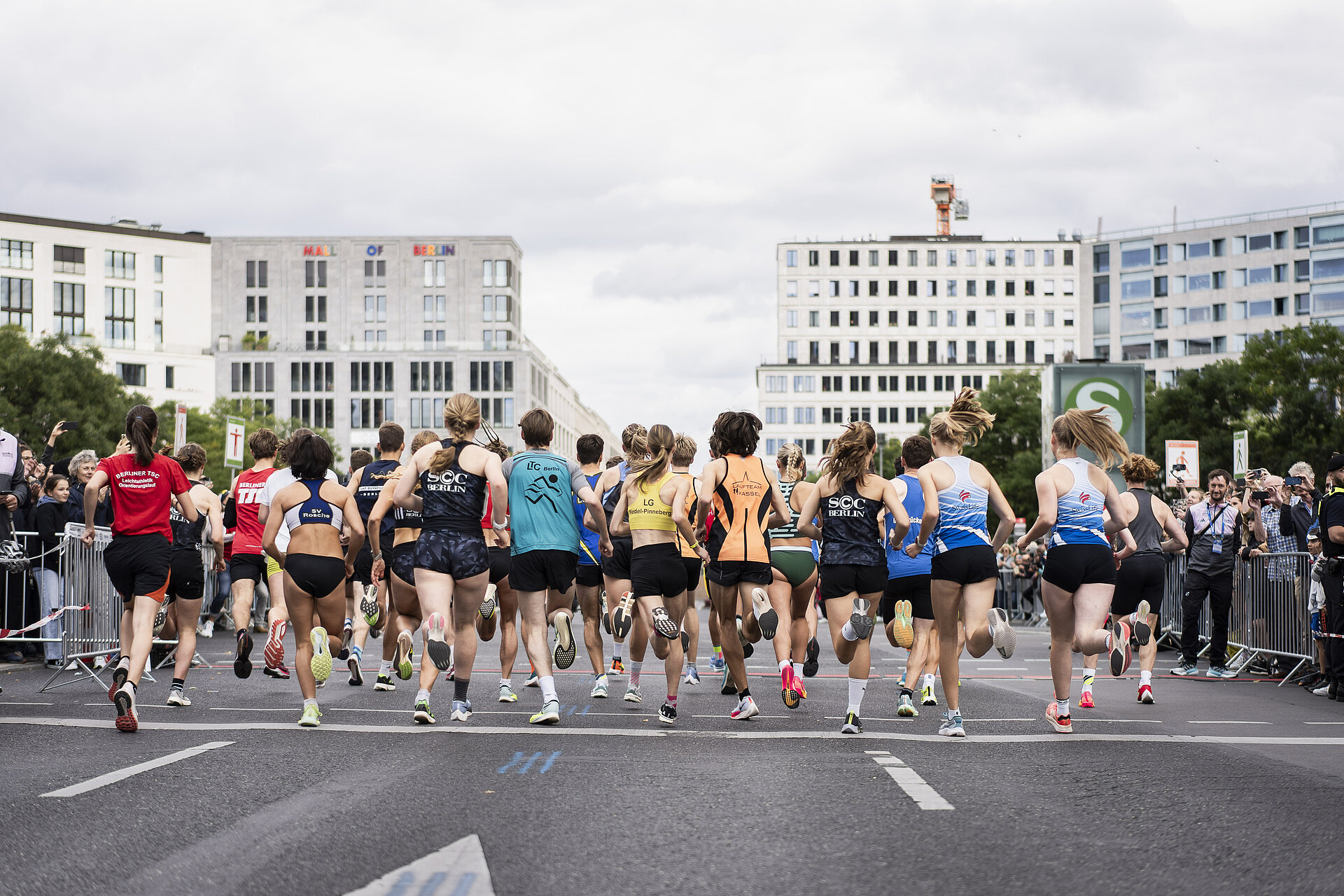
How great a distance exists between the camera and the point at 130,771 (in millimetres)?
7312

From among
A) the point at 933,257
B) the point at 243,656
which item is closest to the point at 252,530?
the point at 243,656

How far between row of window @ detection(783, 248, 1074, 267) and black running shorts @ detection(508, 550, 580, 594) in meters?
138

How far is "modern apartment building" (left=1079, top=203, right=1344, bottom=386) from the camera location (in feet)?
350

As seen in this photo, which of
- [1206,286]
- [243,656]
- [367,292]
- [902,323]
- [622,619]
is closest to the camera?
[622,619]

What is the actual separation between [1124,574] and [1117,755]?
3.91m

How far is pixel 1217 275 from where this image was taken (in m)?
112

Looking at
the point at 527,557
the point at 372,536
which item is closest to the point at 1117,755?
the point at 527,557

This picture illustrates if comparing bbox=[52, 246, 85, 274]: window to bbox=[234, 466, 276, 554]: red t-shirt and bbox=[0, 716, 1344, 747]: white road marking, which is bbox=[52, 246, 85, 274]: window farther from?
bbox=[0, 716, 1344, 747]: white road marking

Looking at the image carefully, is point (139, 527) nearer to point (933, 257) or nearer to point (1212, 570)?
point (1212, 570)

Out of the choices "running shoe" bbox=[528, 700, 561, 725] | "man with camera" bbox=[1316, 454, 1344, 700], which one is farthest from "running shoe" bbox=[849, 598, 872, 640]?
"man with camera" bbox=[1316, 454, 1344, 700]

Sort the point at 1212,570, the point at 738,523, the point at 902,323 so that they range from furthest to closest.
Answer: the point at 902,323, the point at 1212,570, the point at 738,523

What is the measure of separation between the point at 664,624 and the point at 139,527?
3.49m

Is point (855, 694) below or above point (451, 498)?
below

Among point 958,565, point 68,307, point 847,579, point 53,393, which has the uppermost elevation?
point 68,307
